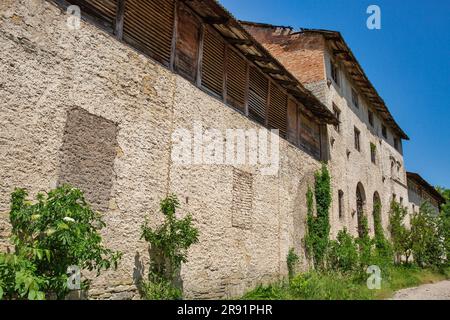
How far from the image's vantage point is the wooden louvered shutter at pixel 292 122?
11891 mm

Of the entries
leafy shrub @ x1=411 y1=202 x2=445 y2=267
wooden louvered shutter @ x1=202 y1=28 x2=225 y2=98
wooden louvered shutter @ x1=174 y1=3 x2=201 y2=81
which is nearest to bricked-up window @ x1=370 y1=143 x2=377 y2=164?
leafy shrub @ x1=411 y1=202 x2=445 y2=267

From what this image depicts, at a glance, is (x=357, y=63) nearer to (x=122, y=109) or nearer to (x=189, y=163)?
(x=189, y=163)

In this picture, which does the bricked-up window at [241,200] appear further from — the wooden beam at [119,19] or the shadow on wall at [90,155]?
the wooden beam at [119,19]

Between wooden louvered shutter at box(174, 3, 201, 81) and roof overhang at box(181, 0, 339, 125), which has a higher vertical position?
roof overhang at box(181, 0, 339, 125)

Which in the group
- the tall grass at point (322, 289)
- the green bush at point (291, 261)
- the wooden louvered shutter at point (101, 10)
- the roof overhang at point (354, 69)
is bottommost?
the tall grass at point (322, 289)

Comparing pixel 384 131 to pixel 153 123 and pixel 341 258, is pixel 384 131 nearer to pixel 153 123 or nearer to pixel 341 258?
pixel 341 258

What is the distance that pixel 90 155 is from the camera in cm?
566

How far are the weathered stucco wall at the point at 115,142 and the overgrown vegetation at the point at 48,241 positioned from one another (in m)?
0.23

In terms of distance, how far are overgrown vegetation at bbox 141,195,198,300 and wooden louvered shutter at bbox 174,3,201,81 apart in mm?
2951

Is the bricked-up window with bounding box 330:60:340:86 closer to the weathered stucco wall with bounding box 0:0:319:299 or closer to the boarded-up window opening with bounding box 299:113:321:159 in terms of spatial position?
the boarded-up window opening with bounding box 299:113:321:159

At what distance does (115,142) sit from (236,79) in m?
4.62

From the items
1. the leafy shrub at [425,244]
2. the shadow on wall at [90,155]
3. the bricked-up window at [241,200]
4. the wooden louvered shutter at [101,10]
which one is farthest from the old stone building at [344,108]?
the wooden louvered shutter at [101,10]

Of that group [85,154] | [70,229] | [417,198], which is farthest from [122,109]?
[417,198]

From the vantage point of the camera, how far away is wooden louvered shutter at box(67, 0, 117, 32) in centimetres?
599
